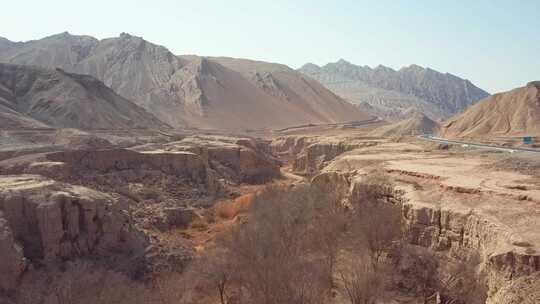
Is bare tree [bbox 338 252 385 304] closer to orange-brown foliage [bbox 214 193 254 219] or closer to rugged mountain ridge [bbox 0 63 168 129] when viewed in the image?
orange-brown foliage [bbox 214 193 254 219]

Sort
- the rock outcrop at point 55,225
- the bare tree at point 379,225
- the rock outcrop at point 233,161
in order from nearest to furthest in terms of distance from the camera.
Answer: the rock outcrop at point 55,225 < the bare tree at point 379,225 < the rock outcrop at point 233,161

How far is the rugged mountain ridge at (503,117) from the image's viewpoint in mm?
48594

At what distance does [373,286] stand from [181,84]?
7991 centimetres

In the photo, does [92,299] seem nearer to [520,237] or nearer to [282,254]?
[282,254]

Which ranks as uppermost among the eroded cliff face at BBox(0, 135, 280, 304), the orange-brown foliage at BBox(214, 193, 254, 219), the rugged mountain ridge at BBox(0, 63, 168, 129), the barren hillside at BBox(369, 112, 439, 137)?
the rugged mountain ridge at BBox(0, 63, 168, 129)

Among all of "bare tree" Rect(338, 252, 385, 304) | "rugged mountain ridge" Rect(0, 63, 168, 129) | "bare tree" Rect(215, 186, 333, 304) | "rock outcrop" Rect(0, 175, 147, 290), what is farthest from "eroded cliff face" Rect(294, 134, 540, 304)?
"rugged mountain ridge" Rect(0, 63, 168, 129)

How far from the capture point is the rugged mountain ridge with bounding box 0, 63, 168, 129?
1850 inches

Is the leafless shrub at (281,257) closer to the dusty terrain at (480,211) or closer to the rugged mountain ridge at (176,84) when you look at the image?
the dusty terrain at (480,211)

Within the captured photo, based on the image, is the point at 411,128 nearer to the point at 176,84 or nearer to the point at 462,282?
the point at 176,84

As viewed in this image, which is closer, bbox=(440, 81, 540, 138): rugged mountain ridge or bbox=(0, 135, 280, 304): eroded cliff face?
bbox=(0, 135, 280, 304): eroded cliff face

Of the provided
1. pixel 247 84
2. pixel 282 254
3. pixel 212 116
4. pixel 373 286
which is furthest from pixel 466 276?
pixel 247 84

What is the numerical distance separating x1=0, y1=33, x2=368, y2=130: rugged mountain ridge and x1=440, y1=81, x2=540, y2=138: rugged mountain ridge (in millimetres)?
38111

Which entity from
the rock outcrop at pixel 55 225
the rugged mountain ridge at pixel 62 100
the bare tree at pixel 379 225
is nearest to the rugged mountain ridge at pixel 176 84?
the rugged mountain ridge at pixel 62 100

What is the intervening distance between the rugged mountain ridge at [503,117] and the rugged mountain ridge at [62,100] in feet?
124
